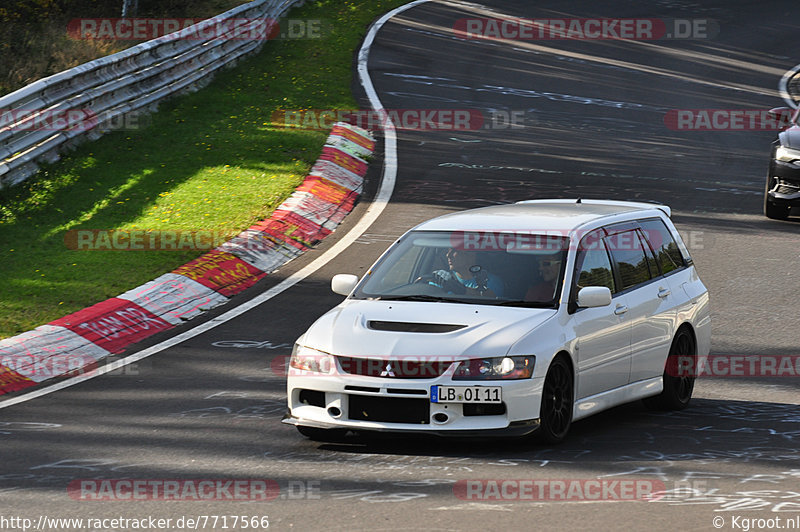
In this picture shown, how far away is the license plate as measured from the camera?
25.0ft

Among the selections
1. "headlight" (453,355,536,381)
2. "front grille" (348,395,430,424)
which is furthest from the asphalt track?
"headlight" (453,355,536,381)

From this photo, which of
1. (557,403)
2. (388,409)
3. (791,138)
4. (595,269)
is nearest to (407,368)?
(388,409)

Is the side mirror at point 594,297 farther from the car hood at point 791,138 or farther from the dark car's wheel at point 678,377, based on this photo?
the car hood at point 791,138

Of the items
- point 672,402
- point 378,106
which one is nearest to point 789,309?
point 672,402

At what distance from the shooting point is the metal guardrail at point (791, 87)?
2602 cm

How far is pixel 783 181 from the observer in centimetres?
Answer: 1641

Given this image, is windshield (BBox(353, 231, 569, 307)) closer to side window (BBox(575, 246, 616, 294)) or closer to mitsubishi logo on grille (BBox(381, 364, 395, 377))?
side window (BBox(575, 246, 616, 294))

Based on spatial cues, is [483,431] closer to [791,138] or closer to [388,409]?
[388,409]

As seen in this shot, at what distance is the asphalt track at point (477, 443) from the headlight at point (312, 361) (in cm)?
53

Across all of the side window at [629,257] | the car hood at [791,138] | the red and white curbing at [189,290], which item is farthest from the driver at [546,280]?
the car hood at [791,138]

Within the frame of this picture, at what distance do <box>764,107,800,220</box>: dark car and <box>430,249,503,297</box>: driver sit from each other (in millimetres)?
8852

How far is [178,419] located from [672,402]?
374cm

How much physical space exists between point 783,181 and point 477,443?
9.73m

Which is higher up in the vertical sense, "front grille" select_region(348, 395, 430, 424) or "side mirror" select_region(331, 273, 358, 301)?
"side mirror" select_region(331, 273, 358, 301)
